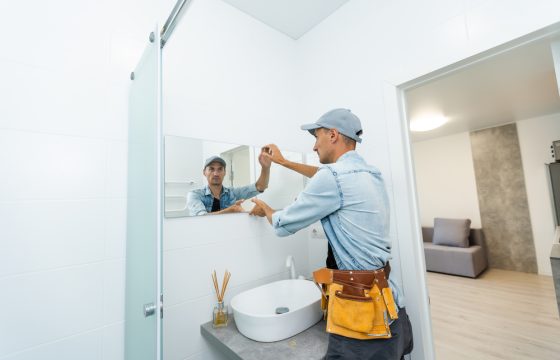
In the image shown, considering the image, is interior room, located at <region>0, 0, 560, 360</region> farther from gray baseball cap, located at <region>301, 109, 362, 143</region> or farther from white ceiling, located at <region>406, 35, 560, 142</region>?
white ceiling, located at <region>406, 35, 560, 142</region>

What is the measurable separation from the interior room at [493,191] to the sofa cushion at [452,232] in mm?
87

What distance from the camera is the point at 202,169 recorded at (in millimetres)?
1321

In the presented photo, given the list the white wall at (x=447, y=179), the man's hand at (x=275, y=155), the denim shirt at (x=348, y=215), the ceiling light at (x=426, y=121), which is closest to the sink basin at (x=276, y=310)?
the denim shirt at (x=348, y=215)

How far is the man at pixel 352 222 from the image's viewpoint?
2.92 feet

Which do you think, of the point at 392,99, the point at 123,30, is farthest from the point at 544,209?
the point at 123,30

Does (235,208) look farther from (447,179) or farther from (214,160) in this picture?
(447,179)

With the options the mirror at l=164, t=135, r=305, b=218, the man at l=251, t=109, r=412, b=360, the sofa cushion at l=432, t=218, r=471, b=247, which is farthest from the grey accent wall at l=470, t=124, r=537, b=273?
the man at l=251, t=109, r=412, b=360

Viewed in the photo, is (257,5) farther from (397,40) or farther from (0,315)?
(0,315)

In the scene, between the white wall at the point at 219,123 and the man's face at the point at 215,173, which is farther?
the man's face at the point at 215,173

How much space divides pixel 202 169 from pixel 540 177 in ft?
17.3

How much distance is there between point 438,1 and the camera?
1173mm

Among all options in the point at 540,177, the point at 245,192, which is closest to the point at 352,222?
the point at 245,192

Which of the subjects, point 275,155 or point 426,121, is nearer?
point 275,155

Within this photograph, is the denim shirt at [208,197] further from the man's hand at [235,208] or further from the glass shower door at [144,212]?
the glass shower door at [144,212]
